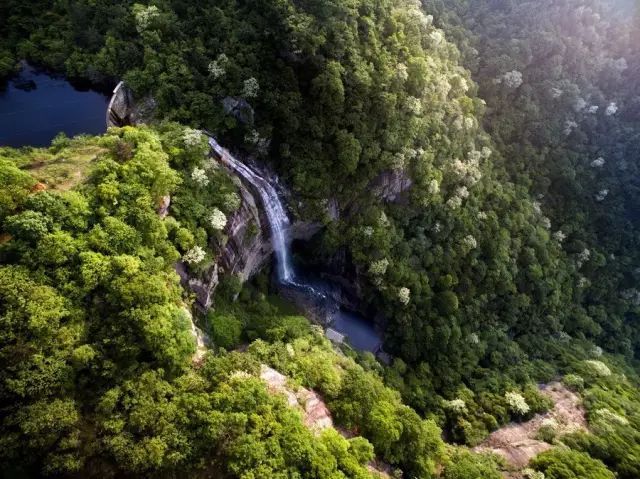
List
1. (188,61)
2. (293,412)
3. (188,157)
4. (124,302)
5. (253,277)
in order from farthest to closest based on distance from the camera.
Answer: (253,277), (188,61), (188,157), (293,412), (124,302)

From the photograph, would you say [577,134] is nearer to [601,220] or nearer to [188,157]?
[601,220]

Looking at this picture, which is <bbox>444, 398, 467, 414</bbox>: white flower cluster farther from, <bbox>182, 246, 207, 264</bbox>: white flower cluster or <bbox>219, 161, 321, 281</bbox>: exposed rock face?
<bbox>182, 246, 207, 264</bbox>: white flower cluster

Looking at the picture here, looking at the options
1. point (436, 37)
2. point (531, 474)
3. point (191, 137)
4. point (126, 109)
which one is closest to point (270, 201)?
point (191, 137)

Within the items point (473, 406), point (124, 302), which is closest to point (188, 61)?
point (124, 302)

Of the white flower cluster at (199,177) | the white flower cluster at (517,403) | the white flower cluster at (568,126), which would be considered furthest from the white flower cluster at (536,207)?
the white flower cluster at (199,177)

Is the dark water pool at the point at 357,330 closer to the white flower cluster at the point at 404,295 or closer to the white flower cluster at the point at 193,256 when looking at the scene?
the white flower cluster at the point at 404,295

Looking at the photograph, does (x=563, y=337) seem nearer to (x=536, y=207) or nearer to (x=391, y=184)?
Result: (x=536, y=207)
